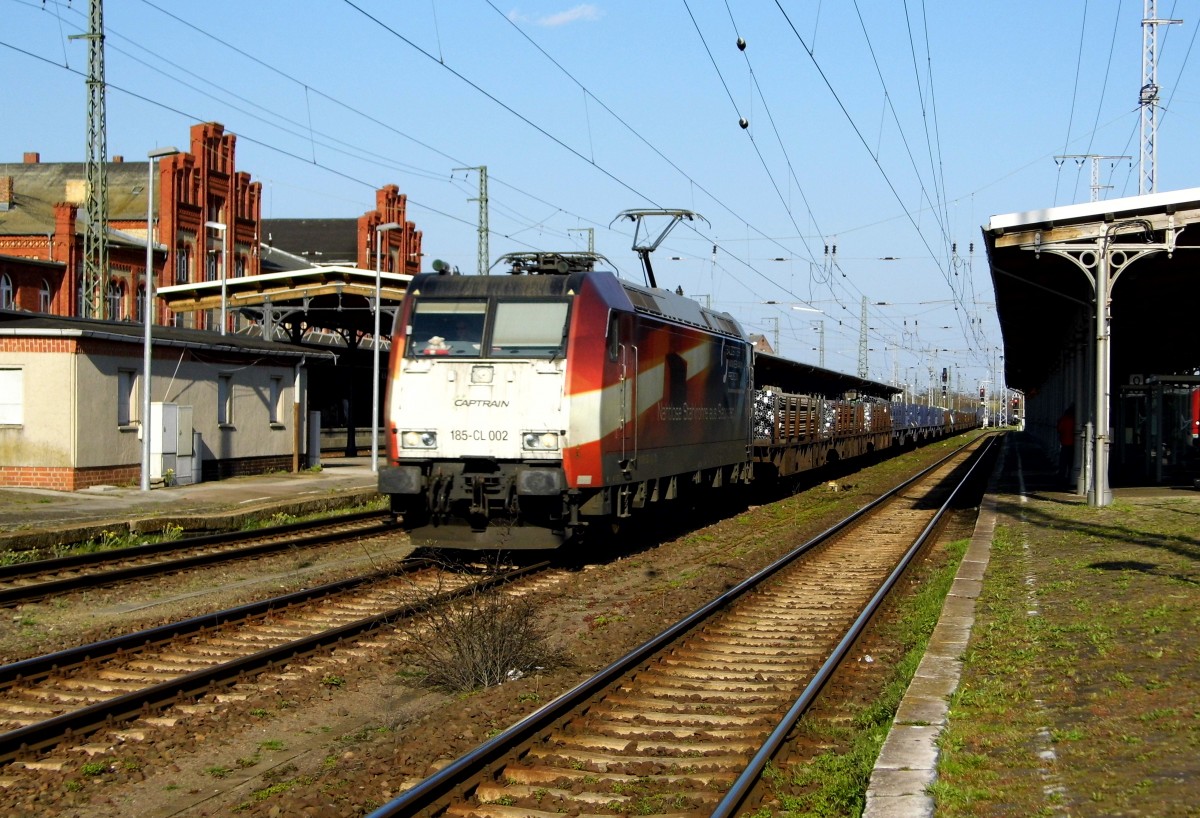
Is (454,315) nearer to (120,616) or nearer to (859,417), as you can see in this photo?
(120,616)

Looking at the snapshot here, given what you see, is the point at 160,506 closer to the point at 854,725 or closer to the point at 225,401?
the point at 225,401

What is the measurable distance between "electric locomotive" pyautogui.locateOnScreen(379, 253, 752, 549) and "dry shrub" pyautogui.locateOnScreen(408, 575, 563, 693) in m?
3.99

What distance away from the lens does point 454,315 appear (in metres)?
13.8

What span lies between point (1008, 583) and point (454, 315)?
22.1ft

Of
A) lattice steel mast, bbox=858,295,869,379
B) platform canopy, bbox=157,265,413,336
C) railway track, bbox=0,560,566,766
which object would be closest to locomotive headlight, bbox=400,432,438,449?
railway track, bbox=0,560,566,766

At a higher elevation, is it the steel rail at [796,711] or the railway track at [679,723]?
the steel rail at [796,711]

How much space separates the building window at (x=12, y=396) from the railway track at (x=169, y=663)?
11.9 m

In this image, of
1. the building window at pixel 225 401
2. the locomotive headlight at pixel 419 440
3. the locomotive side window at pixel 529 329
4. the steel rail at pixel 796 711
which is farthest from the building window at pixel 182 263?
the steel rail at pixel 796 711

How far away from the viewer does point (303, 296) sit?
32.8 meters

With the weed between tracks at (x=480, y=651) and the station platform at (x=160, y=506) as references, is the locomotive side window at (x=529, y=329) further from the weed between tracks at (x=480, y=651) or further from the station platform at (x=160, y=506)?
the station platform at (x=160, y=506)

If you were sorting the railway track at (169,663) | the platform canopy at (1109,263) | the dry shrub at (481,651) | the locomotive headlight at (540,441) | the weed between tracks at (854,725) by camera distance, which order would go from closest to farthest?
the weed between tracks at (854,725)
the railway track at (169,663)
the dry shrub at (481,651)
the locomotive headlight at (540,441)
the platform canopy at (1109,263)

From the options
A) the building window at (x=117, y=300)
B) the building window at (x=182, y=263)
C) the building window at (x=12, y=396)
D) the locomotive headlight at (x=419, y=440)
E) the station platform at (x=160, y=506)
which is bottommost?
the station platform at (x=160, y=506)

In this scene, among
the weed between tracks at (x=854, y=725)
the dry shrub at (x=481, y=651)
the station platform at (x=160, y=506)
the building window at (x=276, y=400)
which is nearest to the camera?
the weed between tracks at (x=854, y=725)

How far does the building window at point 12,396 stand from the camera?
21109 millimetres
